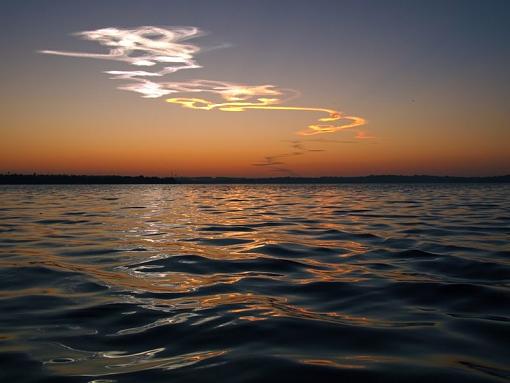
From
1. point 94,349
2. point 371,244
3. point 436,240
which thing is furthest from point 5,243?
point 436,240

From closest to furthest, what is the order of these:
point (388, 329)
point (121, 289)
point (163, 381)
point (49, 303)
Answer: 1. point (163, 381)
2. point (388, 329)
3. point (49, 303)
4. point (121, 289)

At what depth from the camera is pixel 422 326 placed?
18.8 ft

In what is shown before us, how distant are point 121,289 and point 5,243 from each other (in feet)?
26.1

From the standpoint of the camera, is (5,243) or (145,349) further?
(5,243)

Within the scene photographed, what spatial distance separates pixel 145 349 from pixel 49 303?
9.43ft

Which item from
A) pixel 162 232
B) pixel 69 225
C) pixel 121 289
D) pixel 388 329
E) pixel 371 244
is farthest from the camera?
pixel 69 225

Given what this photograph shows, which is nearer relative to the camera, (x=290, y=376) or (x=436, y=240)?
(x=290, y=376)

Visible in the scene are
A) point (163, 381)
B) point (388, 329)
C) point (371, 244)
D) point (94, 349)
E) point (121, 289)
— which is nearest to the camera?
point (163, 381)

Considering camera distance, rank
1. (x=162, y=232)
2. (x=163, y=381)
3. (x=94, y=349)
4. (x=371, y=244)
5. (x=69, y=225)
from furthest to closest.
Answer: (x=69, y=225), (x=162, y=232), (x=371, y=244), (x=94, y=349), (x=163, y=381)

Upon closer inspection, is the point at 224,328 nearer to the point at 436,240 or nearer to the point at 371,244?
the point at 371,244

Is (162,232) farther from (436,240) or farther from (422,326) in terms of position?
(422,326)

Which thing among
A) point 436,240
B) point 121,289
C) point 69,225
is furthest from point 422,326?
point 69,225

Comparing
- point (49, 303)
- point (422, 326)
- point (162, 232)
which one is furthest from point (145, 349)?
point (162, 232)

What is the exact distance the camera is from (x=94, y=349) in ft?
16.3
